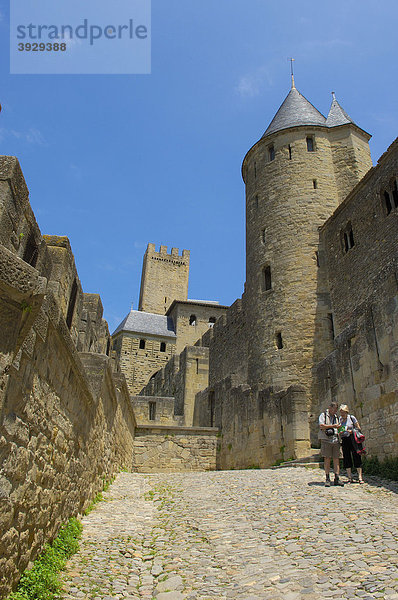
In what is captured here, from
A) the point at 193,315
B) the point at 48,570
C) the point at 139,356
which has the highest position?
the point at 193,315

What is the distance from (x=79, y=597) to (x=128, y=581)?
542 millimetres

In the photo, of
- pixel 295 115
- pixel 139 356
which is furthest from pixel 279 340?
pixel 139 356

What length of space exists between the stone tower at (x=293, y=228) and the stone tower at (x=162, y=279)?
3028 cm

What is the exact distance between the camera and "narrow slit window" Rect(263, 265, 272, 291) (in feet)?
54.5

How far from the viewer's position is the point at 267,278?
16.8 meters

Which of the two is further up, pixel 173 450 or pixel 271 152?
pixel 271 152

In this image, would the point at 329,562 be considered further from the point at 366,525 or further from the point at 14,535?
the point at 14,535

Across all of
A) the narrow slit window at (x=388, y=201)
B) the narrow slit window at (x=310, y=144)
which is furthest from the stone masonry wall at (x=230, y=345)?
the narrow slit window at (x=388, y=201)

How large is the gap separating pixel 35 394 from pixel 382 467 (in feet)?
19.6

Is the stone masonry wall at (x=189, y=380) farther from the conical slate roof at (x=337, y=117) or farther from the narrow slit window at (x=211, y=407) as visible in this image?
the conical slate roof at (x=337, y=117)

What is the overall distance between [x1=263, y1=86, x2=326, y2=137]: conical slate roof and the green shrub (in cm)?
1392

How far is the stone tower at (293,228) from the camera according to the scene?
1502 cm

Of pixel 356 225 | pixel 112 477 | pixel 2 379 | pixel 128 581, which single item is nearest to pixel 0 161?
pixel 2 379

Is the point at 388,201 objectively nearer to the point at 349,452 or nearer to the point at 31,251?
the point at 349,452
